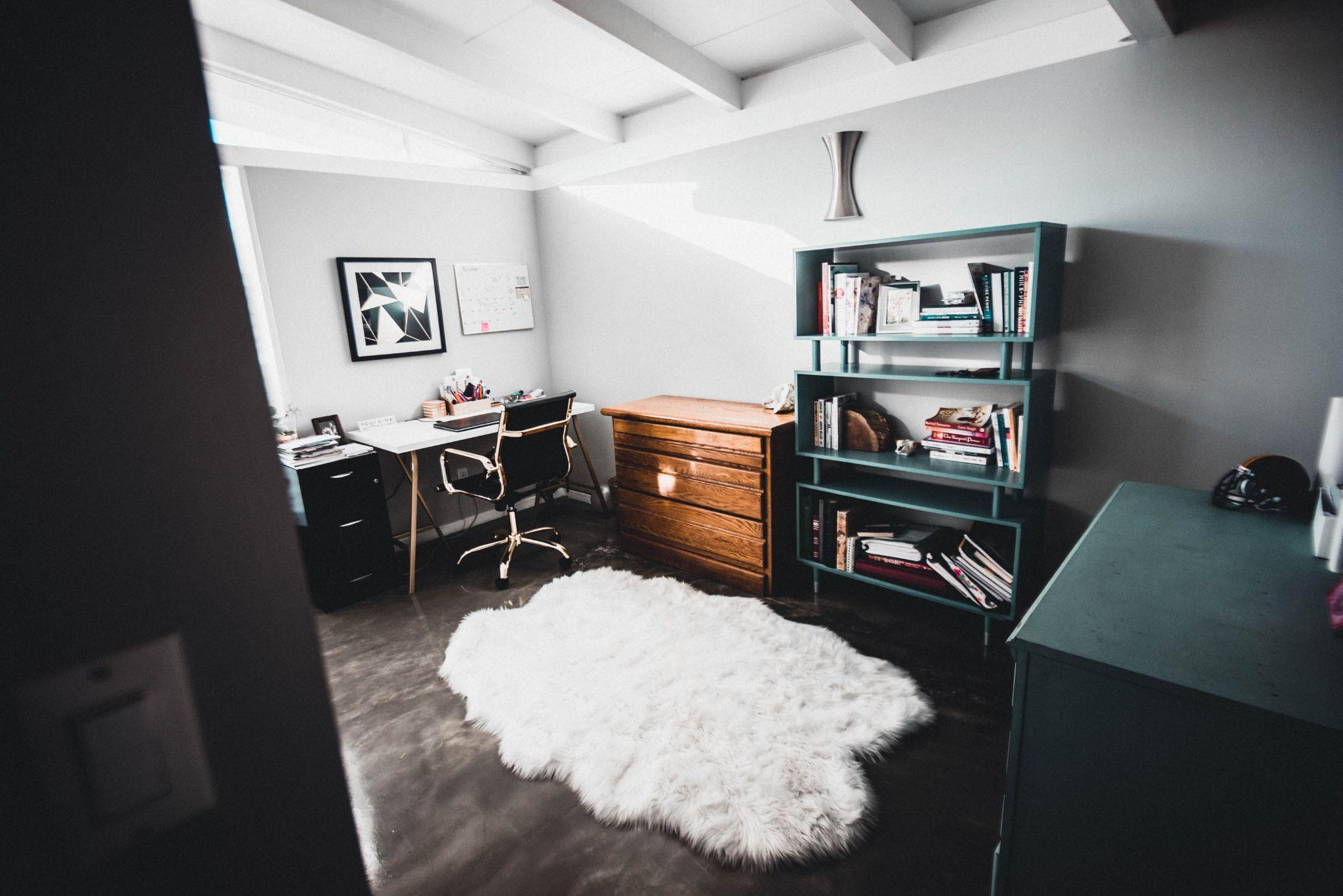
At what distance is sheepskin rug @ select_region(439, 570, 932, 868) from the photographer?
5.96ft

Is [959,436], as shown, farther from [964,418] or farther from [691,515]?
[691,515]

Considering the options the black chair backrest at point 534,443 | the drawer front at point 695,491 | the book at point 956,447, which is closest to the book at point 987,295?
the book at point 956,447

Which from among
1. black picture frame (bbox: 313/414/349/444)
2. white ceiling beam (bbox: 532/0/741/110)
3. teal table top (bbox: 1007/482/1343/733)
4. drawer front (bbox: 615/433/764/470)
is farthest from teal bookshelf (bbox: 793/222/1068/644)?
black picture frame (bbox: 313/414/349/444)

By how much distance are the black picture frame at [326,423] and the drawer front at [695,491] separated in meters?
1.56

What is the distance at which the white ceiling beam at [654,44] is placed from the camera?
2.40 m

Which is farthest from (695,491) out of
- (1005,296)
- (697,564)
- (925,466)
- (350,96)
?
(350,96)

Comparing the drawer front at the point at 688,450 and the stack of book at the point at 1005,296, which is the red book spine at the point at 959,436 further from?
the drawer front at the point at 688,450

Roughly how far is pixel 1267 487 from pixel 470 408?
12.4ft

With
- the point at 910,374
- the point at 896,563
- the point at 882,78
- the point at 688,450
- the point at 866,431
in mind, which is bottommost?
the point at 896,563

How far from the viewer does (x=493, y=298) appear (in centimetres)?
432

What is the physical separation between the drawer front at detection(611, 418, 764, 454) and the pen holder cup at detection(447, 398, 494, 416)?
1.01m

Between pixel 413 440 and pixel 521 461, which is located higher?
pixel 413 440

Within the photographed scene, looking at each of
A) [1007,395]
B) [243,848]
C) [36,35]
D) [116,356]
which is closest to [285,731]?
[243,848]

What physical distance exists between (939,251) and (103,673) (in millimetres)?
2993
